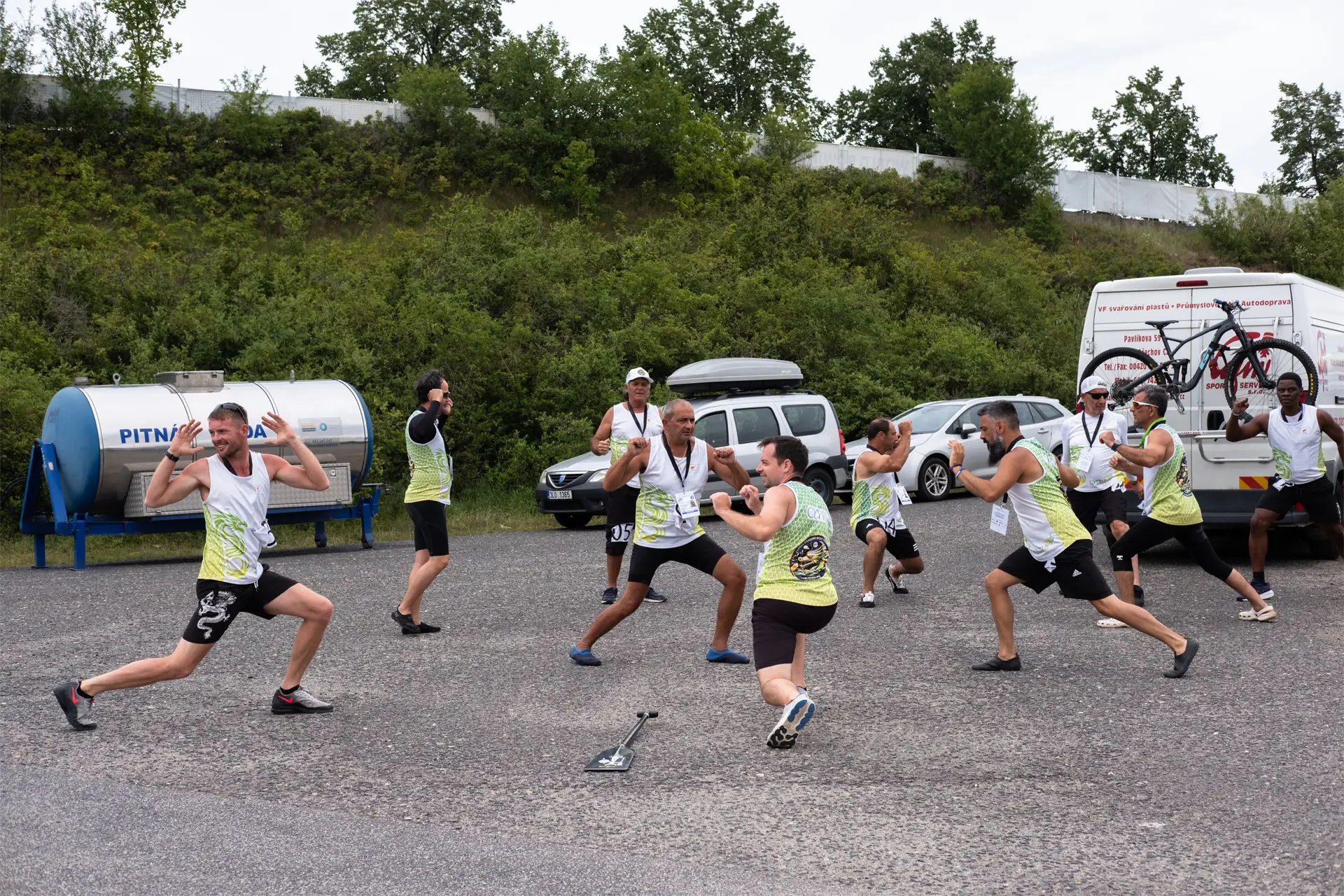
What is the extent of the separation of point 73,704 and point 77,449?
27.0 ft

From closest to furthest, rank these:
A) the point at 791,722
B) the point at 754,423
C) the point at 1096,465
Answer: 1. the point at 791,722
2. the point at 1096,465
3. the point at 754,423

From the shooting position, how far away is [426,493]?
9883mm

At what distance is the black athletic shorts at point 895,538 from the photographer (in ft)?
36.9

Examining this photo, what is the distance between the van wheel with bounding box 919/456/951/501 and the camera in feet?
67.2

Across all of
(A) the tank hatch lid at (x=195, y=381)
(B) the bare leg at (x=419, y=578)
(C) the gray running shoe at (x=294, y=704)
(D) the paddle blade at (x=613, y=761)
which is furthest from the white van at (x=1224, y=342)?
(A) the tank hatch lid at (x=195, y=381)

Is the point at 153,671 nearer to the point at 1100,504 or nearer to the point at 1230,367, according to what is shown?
the point at 1100,504

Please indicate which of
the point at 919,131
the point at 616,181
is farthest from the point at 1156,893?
the point at 919,131

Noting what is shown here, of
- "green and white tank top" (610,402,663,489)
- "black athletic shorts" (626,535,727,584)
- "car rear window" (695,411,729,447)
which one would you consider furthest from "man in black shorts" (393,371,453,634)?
"car rear window" (695,411,729,447)

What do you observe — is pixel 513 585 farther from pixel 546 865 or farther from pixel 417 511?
pixel 546 865

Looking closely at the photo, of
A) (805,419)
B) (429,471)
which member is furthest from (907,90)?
(429,471)

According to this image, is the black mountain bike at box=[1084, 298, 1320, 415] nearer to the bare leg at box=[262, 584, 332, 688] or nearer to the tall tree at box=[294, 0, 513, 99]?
the bare leg at box=[262, 584, 332, 688]

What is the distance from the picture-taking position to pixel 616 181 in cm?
4312

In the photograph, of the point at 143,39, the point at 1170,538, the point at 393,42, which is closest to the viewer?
the point at 1170,538

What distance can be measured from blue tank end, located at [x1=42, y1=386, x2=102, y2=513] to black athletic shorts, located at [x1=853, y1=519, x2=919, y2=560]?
8.44 m
